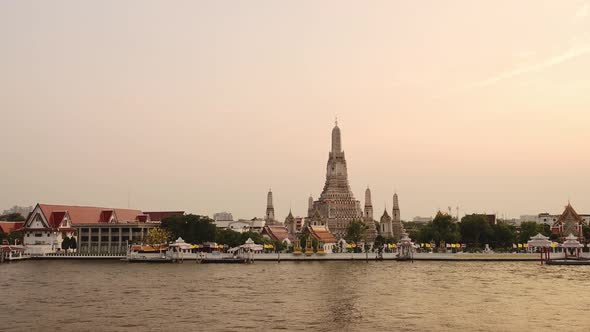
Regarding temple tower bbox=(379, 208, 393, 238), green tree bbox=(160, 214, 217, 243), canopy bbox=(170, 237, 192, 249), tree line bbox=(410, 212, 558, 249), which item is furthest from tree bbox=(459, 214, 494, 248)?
Result: temple tower bbox=(379, 208, 393, 238)

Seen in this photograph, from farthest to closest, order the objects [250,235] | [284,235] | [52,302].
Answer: [284,235] → [250,235] → [52,302]

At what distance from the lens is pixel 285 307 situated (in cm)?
4209

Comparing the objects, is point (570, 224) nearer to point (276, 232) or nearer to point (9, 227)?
point (276, 232)

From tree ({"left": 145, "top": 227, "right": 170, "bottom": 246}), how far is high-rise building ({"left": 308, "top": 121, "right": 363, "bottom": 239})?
128 ft

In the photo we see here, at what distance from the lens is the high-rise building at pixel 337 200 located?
142m

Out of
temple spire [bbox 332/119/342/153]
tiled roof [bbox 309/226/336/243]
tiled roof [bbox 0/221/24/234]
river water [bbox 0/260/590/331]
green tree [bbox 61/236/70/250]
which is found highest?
temple spire [bbox 332/119/342/153]

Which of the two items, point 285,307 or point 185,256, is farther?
point 185,256

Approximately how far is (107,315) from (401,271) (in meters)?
40.7

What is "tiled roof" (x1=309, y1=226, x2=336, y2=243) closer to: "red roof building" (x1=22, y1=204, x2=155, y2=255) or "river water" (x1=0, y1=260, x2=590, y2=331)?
"red roof building" (x1=22, y1=204, x2=155, y2=255)

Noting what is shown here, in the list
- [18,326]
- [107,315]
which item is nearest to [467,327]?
[107,315]

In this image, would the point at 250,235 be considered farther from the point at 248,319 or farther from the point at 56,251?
the point at 248,319

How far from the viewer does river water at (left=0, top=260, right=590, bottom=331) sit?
1403 inches

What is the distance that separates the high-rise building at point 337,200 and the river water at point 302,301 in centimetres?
7078

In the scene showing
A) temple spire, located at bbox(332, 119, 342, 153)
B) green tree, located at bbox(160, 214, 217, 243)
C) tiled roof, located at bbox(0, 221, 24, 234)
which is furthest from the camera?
temple spire, located at bbox(332, 119, 342, 153)
